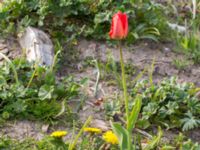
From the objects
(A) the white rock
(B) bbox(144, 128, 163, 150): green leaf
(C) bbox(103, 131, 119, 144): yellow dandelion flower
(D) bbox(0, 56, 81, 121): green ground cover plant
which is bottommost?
(B) bbox(144, 128, 163, 150): green leaf

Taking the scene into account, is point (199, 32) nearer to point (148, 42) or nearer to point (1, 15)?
point (148, 42)

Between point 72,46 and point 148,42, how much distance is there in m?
0.60

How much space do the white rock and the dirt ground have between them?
0.10 meters

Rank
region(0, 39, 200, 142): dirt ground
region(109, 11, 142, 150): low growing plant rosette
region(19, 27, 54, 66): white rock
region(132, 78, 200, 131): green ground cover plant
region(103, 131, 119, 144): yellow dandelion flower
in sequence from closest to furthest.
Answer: region(109, 11, 142, 150): low growing plant rosette
region(103, 131, 119, 144): yellow dandelion flower
region(0, 39, 200, 142): dirt ground
region(132, 78, 200, 131): green ground cover plant
region(19, 27, 54, 66): white rock

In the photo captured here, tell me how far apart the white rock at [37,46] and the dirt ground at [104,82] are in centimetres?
10

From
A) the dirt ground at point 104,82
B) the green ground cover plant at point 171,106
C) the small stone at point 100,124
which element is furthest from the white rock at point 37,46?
the green ground cover plant at point 171,106

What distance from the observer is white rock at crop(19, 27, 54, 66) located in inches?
142

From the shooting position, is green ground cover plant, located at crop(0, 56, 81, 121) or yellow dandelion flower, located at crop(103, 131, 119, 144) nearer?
yellow dandelion flower, located at crop(103, 131, 119, 144)

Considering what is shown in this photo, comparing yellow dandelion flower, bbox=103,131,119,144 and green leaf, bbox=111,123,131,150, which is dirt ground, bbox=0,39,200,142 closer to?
Result: yellow dandelion flower, bbox=103,131,119,144

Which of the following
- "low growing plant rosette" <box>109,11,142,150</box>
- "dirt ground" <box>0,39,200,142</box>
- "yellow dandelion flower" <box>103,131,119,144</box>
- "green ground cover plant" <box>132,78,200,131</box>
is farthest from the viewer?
"green ground cover plant" <box>132,78,200,131</box>

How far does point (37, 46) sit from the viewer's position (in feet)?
12.1

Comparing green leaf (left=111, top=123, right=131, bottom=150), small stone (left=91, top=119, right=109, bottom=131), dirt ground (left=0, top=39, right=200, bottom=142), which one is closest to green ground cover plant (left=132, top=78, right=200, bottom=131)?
dirt ground (left=0, top=39, right=200, bottom=142)

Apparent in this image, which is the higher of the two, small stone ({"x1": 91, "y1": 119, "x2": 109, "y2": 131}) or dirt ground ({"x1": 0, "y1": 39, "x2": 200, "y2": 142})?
dirt ground ({"x1": 0, "y1": 39, "x2": 200, "y2": 142})

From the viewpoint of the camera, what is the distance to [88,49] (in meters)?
3.95
